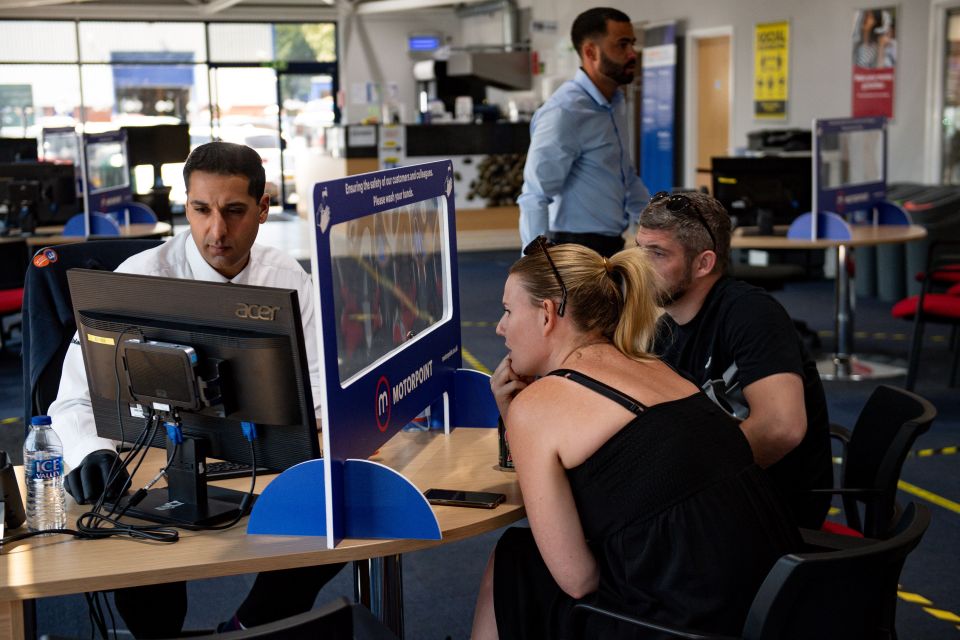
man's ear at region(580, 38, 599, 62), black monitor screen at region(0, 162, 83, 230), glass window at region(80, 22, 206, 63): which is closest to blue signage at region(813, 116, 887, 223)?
man's ear at region(580, 38, 599, 62)

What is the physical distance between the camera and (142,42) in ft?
53.5


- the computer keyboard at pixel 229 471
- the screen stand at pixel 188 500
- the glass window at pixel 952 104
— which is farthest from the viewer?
the glass window at pixel 952 104

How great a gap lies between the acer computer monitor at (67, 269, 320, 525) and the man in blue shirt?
7.83ft

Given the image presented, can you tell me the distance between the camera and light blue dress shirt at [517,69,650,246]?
4.21 m

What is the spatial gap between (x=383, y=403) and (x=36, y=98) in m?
15.7

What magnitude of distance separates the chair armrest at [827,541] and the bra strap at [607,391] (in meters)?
0.50

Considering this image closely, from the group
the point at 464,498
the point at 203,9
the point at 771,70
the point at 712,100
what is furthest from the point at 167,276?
the point at 203,9

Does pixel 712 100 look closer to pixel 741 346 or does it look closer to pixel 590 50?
pixel 590 50

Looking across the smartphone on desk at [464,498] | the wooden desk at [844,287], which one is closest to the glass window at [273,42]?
the wooden desk at [844,287]

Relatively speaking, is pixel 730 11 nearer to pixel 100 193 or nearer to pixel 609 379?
pixel 100 193

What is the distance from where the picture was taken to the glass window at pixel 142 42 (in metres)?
16.0

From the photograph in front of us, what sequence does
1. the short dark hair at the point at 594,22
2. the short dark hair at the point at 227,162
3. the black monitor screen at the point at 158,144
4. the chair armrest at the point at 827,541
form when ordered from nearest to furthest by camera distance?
the chair armrest at the point at 827,541
the short dark hair at the point at 227,162
the short dark hair at the point at 594,22
the black monitor screen at the point at 158,144

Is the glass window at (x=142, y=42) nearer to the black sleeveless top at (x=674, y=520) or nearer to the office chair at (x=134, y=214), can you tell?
the office chair at (x=134, y=214)

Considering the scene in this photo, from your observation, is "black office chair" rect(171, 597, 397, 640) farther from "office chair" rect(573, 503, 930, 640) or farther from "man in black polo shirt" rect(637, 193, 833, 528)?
"man in black polo shirt" rect(637, 193, 833, 528)
